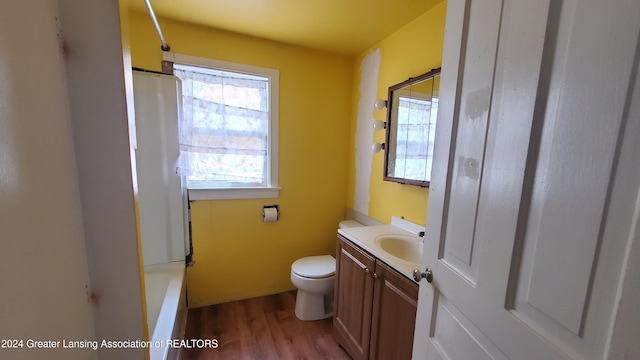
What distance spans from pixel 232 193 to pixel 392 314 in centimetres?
153

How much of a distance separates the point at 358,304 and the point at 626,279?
4.22 feet

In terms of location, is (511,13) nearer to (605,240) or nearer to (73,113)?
(605,240)

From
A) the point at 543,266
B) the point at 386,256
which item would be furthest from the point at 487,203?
the point at 386,256

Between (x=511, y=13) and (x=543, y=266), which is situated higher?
(x=511, y=13)

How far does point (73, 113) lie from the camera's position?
0.53 meters

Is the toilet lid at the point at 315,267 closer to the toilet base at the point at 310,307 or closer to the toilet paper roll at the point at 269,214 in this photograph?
the toilet base at the point at 310,307

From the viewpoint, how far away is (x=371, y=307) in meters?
1.35

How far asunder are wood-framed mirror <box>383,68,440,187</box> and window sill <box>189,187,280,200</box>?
1.03 meters

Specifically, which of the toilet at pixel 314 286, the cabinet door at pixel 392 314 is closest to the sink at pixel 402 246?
the cabinet door at pixel 392 314

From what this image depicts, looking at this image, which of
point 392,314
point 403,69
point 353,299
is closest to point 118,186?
point 392,314

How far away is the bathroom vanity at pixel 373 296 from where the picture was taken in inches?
44.2

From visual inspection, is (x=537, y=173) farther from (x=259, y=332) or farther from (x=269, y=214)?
(x=259, y=332)

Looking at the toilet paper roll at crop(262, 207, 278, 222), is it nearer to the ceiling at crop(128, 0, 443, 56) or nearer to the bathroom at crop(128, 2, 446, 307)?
the bathroom at crop(128, 2, 446, 307)

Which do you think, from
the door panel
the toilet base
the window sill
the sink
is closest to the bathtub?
the window sill
